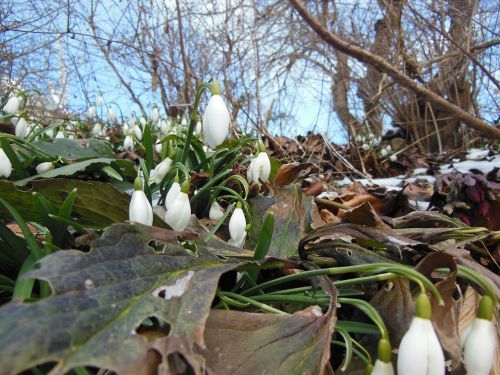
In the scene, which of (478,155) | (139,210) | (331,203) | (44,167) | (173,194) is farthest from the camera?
(478,155)

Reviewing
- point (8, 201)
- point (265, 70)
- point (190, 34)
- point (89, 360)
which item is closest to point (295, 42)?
point (265, 70)

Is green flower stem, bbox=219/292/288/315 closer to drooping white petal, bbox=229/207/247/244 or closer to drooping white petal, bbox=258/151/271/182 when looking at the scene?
drooping white petal, bbox=229/207/247/244

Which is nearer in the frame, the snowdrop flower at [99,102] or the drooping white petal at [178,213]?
the drooping white petal at [178,213]

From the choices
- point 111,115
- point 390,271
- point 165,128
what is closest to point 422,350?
point 390,271

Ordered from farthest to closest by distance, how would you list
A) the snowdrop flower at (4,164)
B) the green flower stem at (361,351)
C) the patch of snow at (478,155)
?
the patch of snow at (478,155) < the snowdrop flower at (4,164) < the green flower stem at (361,351)

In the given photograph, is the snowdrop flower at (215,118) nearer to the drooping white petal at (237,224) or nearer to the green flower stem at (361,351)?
the drooping white petal at (237,224)

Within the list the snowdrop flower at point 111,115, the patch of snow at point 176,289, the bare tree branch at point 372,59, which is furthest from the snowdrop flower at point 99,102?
the patch of snow at point 176,289

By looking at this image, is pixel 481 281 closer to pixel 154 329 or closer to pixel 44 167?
pixel 154 329

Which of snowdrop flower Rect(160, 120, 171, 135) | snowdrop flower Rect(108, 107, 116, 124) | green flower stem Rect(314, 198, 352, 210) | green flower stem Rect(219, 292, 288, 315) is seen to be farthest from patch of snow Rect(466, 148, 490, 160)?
green flower stem Rect(219, 292, 288, 315)
